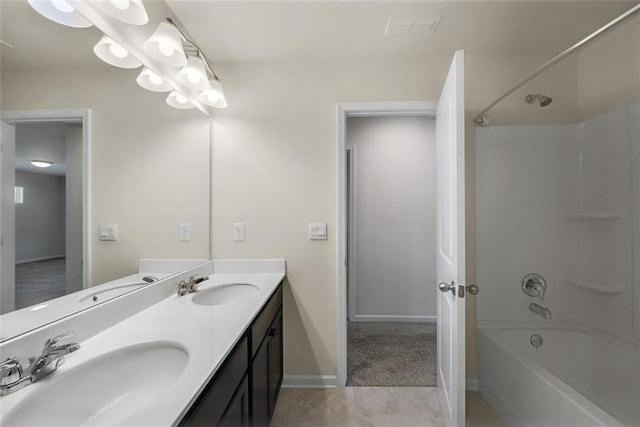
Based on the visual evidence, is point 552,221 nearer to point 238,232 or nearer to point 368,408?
point 368,408

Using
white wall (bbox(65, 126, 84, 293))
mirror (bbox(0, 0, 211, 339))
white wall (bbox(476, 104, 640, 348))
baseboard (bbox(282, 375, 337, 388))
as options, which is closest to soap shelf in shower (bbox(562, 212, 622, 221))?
white wall (bbox(476, 104, 640, 348))

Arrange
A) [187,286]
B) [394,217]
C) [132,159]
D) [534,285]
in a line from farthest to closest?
1. [394,217]
2. [534,285]
3. [187,286]
4. [132,159]

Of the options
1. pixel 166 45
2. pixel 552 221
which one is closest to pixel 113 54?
pixel 166 45

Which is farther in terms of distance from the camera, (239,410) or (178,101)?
(178,101)

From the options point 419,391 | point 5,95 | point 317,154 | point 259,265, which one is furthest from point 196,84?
point 419,391

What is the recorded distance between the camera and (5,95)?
707 millimetres

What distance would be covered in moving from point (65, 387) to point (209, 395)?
372 mm

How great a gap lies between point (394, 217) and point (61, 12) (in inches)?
109

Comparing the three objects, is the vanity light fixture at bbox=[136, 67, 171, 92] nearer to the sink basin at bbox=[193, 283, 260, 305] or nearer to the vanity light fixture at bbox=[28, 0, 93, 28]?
the vanity light fixture at bbox=[28, 0, 93, 28]

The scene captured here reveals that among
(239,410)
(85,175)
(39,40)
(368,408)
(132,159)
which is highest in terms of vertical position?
(39,40)

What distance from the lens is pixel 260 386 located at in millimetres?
1272

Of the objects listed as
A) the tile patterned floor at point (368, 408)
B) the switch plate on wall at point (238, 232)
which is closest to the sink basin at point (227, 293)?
the switch plate on wall at point (238, 232)

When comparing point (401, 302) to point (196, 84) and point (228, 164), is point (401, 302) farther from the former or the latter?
point (196, 84)

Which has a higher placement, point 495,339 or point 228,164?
point 228,164
